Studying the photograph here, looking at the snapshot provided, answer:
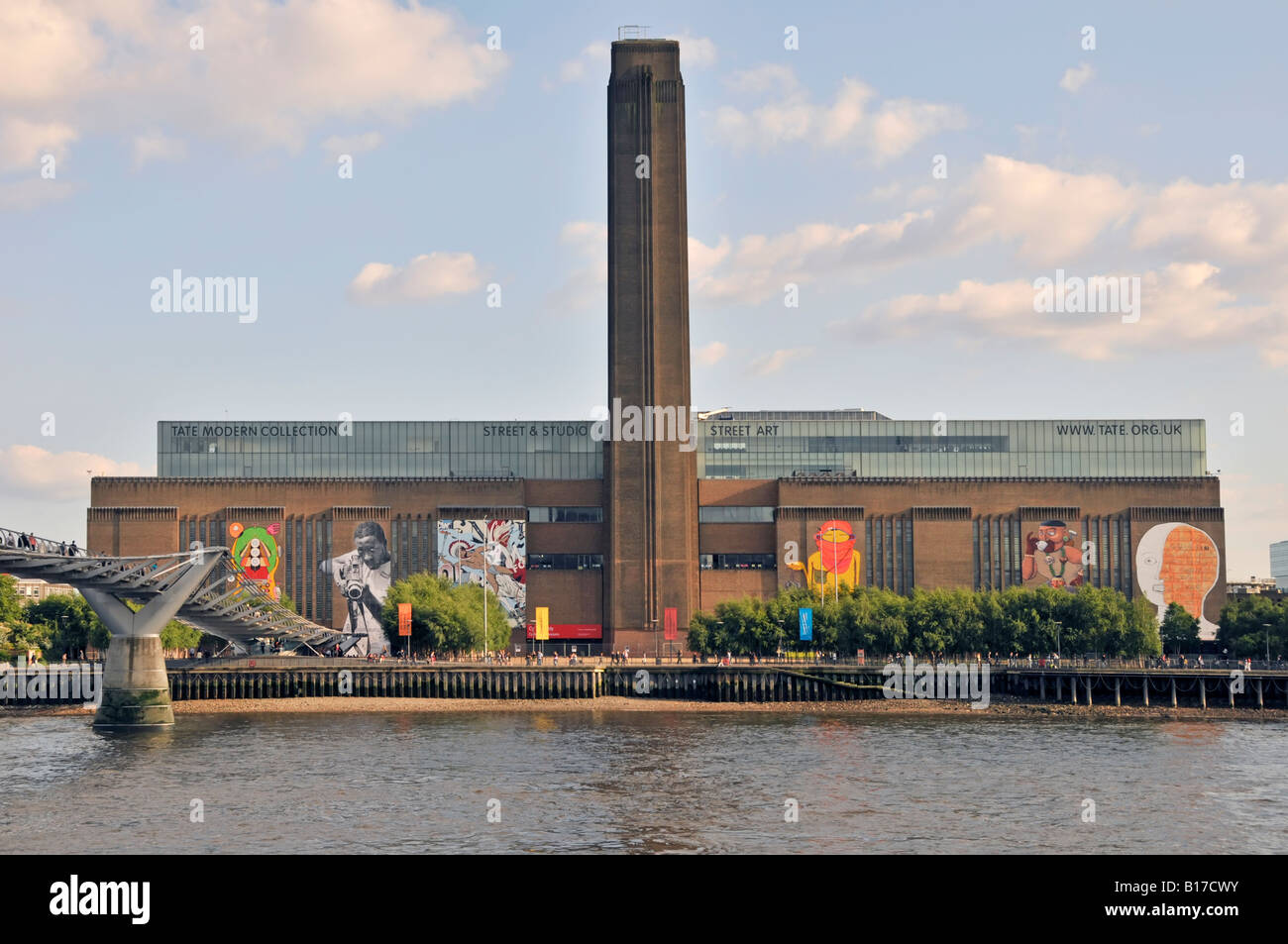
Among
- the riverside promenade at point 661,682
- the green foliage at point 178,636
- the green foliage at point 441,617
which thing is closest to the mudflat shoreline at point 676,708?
the riverside promenade at point 661,682

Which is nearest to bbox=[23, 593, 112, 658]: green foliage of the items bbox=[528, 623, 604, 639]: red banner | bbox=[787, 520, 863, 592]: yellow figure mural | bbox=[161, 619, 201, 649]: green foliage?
bbox=[161, 619, 201, 649]: green foliage

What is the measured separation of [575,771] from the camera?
6581 cm

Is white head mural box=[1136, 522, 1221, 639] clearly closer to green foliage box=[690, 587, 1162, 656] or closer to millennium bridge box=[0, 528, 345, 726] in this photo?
green foliage box=[690, 587, 1162, 656]

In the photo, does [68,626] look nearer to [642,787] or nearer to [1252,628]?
[642,787]

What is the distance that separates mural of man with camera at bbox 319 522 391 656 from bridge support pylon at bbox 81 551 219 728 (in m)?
46.0

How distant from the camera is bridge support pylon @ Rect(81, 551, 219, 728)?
294 ft

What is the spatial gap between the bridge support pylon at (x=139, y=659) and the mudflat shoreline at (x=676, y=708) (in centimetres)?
1113

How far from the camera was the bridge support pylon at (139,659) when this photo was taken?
89625mm

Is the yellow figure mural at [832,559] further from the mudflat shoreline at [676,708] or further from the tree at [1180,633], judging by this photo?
the mudflat shoreline at [676,708]

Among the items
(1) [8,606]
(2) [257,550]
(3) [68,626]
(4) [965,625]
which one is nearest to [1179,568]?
(4) [965,625]

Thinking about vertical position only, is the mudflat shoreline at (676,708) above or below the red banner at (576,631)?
below

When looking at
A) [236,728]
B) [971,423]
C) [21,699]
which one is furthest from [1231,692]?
[21,699]
